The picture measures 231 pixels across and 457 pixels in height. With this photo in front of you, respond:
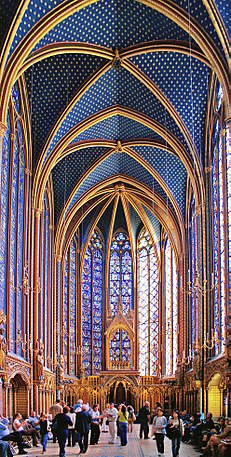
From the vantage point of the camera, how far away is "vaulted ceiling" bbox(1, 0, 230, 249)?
91.9 ft

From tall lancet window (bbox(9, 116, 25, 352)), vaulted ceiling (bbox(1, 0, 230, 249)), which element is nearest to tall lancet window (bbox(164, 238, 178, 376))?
vaulted ceiling (bbox(1, 0, 230, 249))

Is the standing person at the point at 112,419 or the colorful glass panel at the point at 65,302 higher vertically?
the colorful glass panel at the point at 65,302

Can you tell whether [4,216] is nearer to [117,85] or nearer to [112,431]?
[112,431]

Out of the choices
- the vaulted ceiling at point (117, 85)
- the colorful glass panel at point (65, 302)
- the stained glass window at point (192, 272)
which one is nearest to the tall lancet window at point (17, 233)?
the vaulted ceiling at point (117, 85)

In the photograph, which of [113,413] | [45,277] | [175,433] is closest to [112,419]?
[113,413]

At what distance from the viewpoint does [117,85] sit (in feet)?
120

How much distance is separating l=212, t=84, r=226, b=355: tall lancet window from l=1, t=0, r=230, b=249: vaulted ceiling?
2.18 meters

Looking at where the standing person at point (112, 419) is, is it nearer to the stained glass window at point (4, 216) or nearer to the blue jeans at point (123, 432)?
the blue jeans at point (123, 432)

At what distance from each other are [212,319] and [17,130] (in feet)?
39.9

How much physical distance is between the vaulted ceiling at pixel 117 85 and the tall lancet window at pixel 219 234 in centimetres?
218

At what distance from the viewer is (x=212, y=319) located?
33.4 meters

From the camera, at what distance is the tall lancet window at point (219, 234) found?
3133 cm

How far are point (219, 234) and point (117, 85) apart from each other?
951 cm

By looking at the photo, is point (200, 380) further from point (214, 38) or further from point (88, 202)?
point (88, 202)
